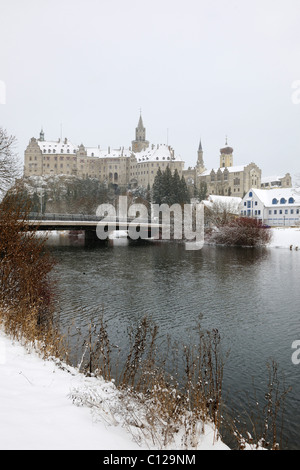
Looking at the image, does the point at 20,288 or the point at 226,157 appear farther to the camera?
the point at 226,157

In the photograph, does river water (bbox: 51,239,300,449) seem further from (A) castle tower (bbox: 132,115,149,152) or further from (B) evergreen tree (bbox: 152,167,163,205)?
(A) castle tower (bbox: 132,115,149,152)

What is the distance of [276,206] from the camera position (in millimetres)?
90812

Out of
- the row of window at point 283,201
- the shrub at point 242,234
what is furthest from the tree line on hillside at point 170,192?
the shrub at point 242,234

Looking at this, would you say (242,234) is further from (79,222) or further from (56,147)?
(56,147)

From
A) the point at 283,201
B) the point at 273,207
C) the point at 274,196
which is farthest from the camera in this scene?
the point at 274,196

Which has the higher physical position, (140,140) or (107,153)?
(140,140)

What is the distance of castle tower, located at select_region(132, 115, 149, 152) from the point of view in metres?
184

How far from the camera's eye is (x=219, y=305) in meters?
20.3

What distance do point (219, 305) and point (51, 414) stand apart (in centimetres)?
1498

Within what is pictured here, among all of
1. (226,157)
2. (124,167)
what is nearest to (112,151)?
(124,167)
